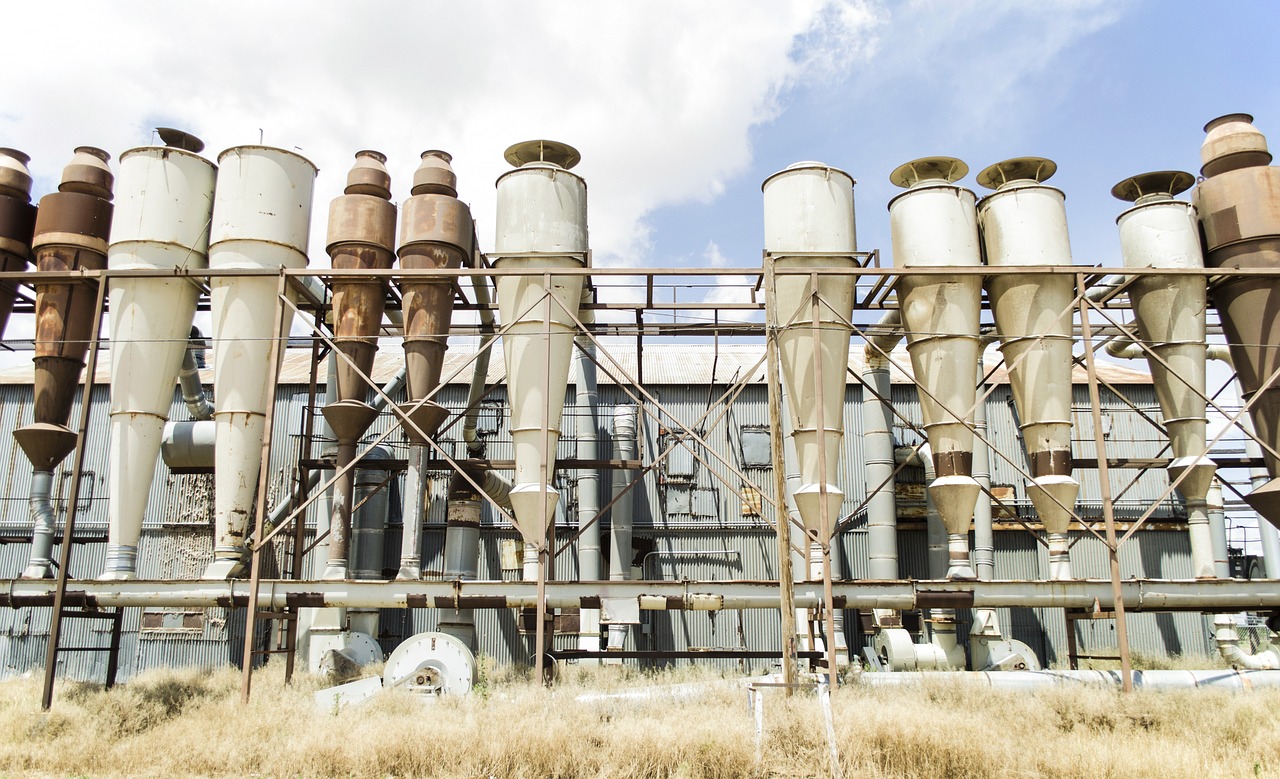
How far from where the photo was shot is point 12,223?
1534cm

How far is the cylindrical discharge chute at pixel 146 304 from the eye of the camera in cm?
1410

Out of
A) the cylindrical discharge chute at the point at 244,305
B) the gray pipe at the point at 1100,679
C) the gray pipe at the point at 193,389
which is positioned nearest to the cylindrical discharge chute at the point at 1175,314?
the gray pipe at the point at 1100,679

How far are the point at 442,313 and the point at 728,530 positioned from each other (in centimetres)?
963

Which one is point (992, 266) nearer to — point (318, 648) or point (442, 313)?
point (442, 313)

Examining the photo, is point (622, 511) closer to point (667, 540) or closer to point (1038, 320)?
point (667, 540)

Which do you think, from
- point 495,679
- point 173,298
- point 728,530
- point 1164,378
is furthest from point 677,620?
point 173,298

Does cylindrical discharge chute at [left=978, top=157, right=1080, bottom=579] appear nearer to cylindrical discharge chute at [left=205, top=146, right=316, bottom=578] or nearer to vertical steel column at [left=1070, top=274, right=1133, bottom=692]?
vertical steel column at [left=1070, top=274, right=1133, bottom=692]

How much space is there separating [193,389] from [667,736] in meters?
12.6

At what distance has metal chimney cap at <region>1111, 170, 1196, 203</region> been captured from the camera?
15.6 metres

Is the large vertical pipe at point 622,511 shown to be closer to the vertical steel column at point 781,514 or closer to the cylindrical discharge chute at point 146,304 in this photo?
the vertical steel column at point 781,514

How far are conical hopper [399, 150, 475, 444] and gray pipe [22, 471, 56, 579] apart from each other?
468 centimetres

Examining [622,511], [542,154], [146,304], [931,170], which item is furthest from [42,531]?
[931,170]

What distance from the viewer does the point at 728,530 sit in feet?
71.8

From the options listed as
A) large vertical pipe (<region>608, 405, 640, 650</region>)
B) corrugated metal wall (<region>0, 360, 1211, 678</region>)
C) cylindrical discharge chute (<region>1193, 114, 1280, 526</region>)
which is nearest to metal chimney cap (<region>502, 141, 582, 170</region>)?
large vertical pipe (<region>608, 405, 640, 650</region>)
